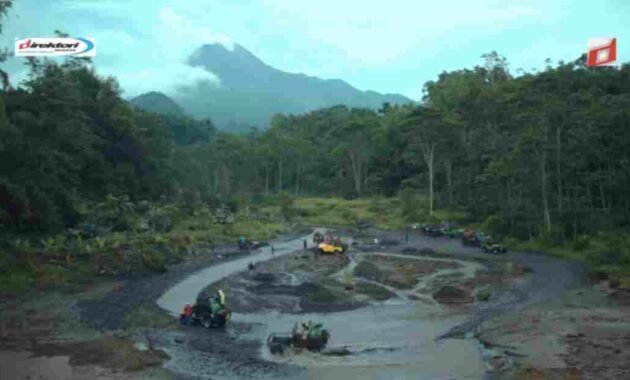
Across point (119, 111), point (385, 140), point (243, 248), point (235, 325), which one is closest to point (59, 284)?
point (235, 325)

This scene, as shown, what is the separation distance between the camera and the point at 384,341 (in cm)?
2544

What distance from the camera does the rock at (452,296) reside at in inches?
1326

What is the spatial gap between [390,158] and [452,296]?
224 feet

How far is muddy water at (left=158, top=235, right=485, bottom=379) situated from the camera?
69.7 ft

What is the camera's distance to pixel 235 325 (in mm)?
28438

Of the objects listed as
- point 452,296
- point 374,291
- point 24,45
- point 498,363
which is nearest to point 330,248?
point 374,291

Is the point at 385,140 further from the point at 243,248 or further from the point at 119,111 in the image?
the point at 243,248

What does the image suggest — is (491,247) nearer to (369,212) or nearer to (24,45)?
(369,212)

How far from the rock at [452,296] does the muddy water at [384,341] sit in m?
1.55

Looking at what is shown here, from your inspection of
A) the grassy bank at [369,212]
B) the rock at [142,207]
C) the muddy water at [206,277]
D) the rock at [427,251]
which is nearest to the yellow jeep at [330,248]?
the muddy water at [206,277]

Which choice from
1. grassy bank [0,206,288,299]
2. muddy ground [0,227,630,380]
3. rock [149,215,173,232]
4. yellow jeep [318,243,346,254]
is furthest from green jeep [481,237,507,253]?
rock [149,215,173,232]

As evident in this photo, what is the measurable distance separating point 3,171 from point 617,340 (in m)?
35.0

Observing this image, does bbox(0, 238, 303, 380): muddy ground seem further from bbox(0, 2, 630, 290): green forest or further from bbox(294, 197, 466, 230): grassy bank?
bbox(294, 197, 466, 230): grassy bank

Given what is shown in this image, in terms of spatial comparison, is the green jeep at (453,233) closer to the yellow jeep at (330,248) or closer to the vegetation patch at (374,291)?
the yellow jeep at (330,248)
